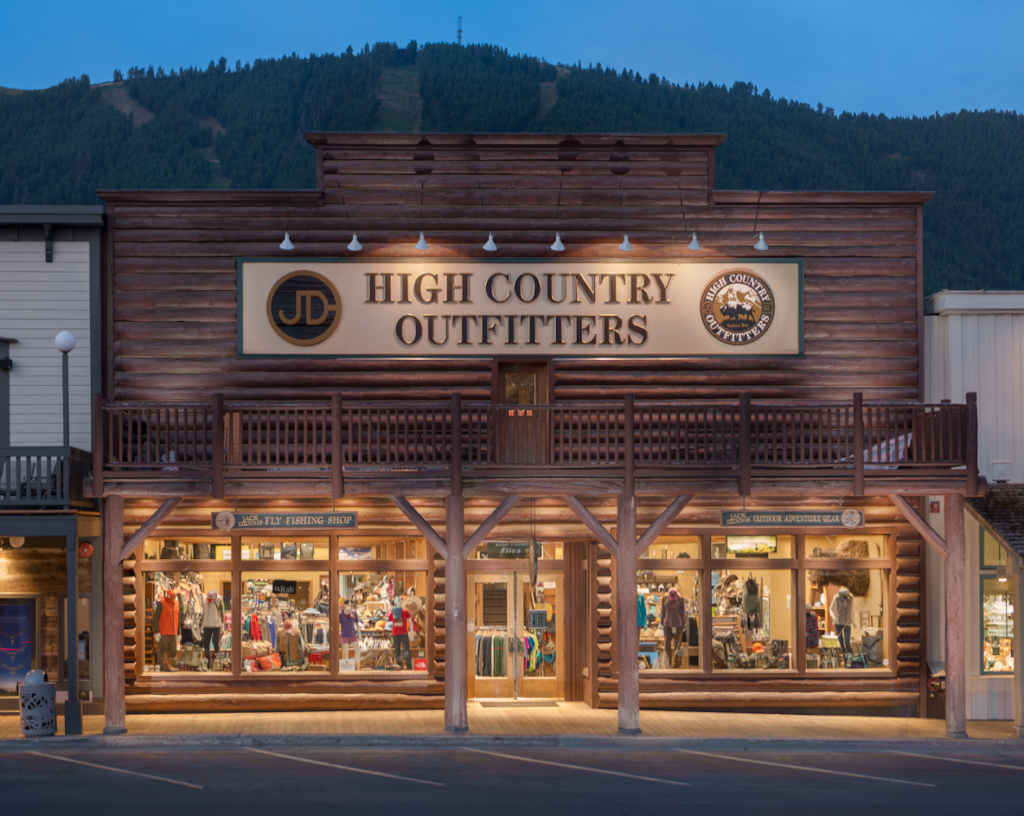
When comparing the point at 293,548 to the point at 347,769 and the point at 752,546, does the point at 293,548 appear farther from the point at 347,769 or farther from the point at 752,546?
the point at 752,546

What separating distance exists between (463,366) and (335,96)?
104971mm

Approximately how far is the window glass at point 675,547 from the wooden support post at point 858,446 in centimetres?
329

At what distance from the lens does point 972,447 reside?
1551 cm

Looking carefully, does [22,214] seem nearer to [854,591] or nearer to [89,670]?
[89,670]

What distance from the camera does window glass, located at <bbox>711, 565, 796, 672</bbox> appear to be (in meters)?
18.1

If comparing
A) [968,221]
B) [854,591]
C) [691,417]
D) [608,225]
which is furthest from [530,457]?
[968,221]

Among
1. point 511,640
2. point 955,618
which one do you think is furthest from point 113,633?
point 955,618

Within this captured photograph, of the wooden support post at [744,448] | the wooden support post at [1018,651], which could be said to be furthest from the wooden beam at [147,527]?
the wooden support post at [1018,651]

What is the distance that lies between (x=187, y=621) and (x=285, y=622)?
154 centimetres

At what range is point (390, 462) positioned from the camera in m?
15.5

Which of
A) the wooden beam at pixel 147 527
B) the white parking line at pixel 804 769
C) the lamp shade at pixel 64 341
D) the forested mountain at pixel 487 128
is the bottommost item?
the white parking line at pixel 804 769

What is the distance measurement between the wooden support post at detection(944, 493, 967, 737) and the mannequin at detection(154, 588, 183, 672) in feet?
38.1

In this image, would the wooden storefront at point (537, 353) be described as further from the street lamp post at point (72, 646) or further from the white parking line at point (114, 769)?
the white parking line at point (114, 769)

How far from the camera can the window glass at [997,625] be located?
17453mm
